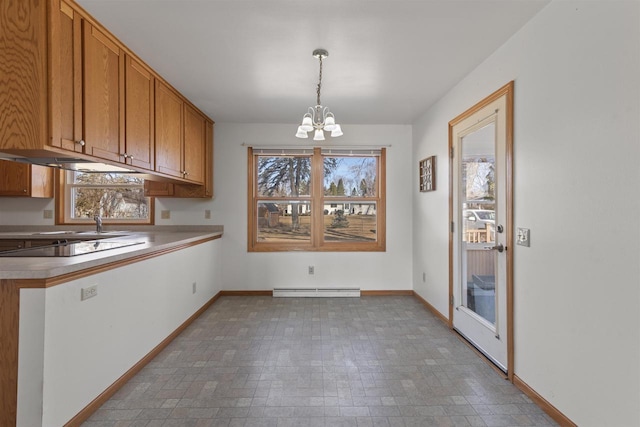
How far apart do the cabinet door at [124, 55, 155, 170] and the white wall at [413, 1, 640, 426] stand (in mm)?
2816

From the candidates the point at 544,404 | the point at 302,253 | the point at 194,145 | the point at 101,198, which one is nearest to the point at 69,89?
the point at 194,145

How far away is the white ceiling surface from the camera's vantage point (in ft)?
5.95

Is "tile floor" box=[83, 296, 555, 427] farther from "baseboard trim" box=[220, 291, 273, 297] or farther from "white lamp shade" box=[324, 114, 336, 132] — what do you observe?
"white lamp shade" box=[324, 114, 336, 132]

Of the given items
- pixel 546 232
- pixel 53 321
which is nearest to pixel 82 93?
pixel 53 321

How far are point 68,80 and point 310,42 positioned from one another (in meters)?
1.52

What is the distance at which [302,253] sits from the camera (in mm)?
4219

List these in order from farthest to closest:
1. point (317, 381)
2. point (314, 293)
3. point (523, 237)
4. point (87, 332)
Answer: point (314, 293) → point (317, 381) → point (523, 237) → point (87, 332)

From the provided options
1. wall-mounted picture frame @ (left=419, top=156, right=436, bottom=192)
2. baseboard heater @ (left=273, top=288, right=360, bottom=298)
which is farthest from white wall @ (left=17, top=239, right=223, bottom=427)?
wall-mounted picture frame @ (left=419, top=156, right=436, bottom=192)

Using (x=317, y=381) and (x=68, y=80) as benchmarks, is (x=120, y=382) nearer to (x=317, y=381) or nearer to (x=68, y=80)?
(x=317, y=381)

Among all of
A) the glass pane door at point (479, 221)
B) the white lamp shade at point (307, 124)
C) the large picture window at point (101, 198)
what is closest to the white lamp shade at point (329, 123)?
the white lamp shade at point (307, 124)

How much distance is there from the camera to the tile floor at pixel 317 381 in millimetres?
1744

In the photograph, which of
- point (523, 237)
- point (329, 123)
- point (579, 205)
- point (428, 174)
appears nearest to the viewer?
point (579, 205)

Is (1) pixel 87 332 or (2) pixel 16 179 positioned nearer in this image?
(1) pixel 87 332

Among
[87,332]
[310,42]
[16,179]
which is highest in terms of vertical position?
[310,42]
